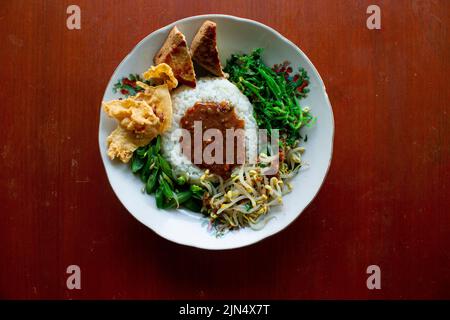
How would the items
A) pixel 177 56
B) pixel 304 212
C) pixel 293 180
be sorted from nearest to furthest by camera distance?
1. pixel 177 56
2. pixel 293 180
3. pixel 304 212

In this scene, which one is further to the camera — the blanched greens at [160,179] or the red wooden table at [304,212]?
the red wooden table at [304,212]

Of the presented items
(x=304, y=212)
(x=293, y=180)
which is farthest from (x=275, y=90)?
(x=304, y=212)

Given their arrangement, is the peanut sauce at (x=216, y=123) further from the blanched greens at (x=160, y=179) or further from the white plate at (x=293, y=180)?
the white plate at (x=293, y=180)

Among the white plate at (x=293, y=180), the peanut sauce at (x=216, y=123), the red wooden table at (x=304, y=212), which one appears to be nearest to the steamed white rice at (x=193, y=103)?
the peanut sauce at (x=216, y=123)

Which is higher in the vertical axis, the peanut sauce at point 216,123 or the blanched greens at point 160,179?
the peanut sauce at point 216,123

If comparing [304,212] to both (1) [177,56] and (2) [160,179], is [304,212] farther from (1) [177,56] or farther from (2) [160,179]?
(1) [177,56]

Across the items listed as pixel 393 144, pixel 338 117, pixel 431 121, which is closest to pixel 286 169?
pixel 338 117
